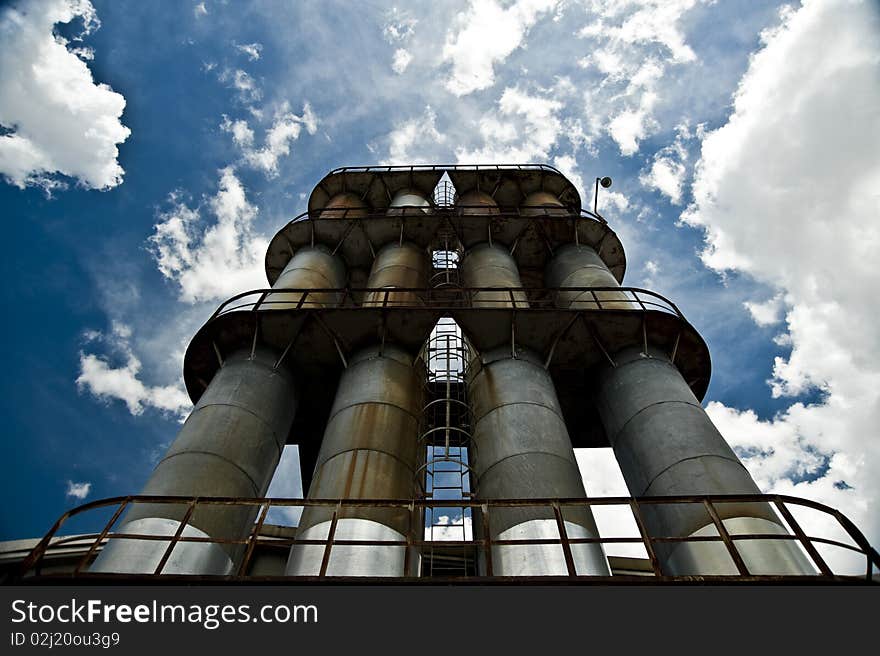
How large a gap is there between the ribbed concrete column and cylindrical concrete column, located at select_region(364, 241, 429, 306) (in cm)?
356

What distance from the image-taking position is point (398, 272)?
778 inches

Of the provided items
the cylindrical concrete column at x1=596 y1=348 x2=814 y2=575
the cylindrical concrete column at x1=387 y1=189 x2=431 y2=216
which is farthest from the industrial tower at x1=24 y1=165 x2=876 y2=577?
the cylindrical concrete column at x1=387 y1=189 x2=431 y2=216

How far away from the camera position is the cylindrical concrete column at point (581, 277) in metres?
17.0

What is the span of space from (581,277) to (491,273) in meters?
3.29

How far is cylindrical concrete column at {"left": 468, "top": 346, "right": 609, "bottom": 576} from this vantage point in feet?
30.6

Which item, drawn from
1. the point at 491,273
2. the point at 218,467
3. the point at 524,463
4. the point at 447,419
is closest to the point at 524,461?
the point at 524,463

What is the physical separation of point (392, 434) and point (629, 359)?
707cm

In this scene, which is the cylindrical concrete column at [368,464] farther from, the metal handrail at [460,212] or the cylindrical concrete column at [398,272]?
the metal handrail at [460,212]

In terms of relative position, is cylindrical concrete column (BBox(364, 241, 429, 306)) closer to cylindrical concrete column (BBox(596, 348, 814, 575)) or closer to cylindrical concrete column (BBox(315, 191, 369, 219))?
cylindrical concrete column (BBox(315, 191, 369, 219))
